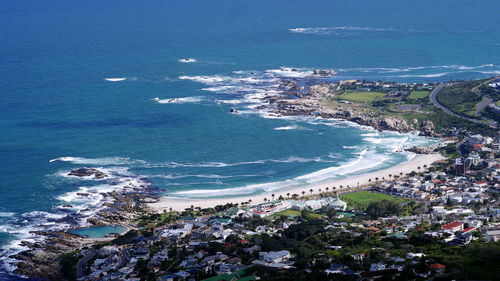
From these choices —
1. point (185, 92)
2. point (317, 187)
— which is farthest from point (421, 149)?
point (185, 92)

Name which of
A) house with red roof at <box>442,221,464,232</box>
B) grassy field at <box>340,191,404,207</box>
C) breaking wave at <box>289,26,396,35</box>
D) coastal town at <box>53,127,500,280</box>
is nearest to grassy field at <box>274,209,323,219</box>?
Answer: coastal town at <box>53,127,500,280</box>

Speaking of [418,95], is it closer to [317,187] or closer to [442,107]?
[442,107]

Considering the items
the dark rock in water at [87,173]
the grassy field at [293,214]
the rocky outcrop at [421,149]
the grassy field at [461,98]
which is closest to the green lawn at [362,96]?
the grassy field at [461,98]

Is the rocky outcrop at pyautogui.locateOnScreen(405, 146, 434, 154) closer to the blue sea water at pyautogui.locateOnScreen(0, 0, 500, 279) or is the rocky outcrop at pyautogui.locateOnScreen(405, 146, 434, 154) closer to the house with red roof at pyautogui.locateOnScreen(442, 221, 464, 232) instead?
the blue sea water at pyautogui.locateOnScreen(0, 0, 500, 279)

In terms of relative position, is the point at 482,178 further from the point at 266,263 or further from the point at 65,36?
the point at 65,36

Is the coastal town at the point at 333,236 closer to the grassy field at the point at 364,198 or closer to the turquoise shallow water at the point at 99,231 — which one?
the grassy field at the point at 364,198

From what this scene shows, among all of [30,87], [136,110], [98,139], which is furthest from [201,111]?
[30,87]
